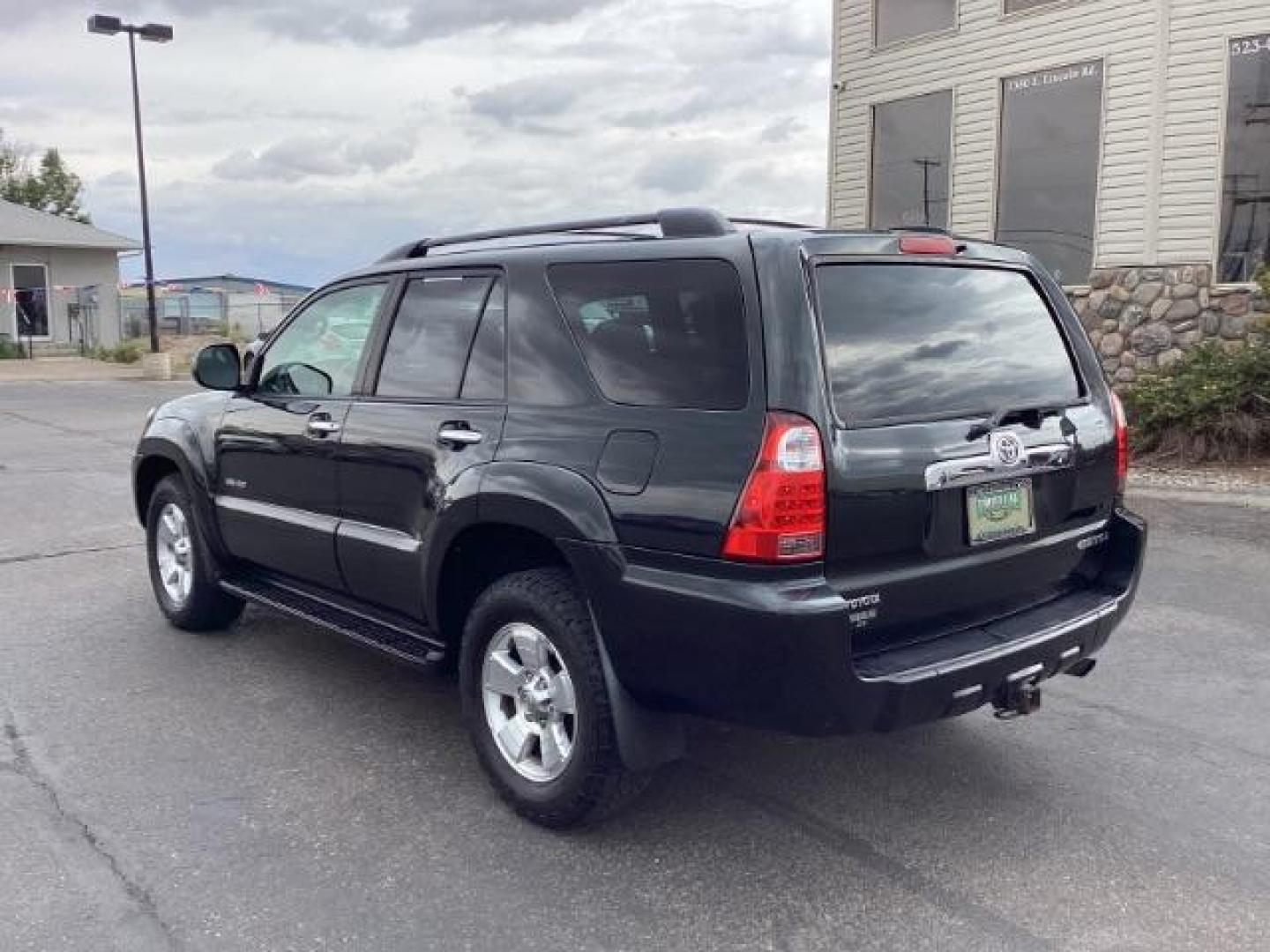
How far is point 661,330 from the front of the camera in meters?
3.40

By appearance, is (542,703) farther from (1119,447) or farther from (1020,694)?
(1119,447)

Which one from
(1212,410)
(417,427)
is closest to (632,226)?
(417,427)

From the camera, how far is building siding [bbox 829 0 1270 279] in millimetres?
11844

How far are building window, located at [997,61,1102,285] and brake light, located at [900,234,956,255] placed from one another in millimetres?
10202

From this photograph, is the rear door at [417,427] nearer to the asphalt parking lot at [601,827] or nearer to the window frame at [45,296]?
the asphalt parking lot at [601,827]

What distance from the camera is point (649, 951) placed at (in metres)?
2.95

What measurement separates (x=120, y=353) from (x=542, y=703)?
91.5 ft

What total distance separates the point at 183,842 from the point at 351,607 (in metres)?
1.18

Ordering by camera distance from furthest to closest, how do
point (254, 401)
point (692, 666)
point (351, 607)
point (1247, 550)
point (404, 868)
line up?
point (1247, 550) < point (254, 401) < point (351, 607) < point (404, 868) < point (692, 666)

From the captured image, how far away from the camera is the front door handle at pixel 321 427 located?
176 inches

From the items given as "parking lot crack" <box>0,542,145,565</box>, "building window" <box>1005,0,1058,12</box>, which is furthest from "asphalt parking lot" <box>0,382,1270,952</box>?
"building window" <box>1005,0,1058,12</box>

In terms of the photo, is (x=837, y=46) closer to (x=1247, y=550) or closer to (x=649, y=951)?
(x=1247, y=550)

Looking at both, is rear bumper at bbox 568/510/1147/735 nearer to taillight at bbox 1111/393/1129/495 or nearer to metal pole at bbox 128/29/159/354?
taillight at bbox 1111/393/1129/495

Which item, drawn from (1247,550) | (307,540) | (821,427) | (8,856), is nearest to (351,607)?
(307,540)
